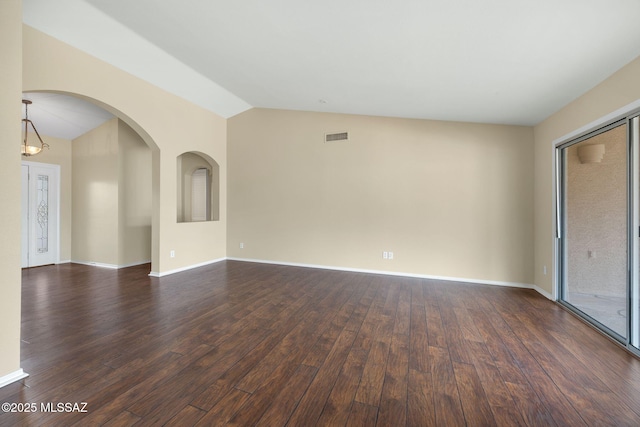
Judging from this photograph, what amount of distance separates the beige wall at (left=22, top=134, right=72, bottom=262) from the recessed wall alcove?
2112 mm

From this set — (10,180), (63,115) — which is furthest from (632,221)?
(63,115)

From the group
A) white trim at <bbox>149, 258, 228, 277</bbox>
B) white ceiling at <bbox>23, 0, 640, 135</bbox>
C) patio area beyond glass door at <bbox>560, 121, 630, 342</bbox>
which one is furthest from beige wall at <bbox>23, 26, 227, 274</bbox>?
patio area beyond glass door at <bbox>560, 121, 630, 342</bbox>

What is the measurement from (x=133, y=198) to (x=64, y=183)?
1581 mm

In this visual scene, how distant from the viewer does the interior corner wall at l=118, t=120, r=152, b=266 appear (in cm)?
527

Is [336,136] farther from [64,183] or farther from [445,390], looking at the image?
[64,183]

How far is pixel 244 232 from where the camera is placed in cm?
586

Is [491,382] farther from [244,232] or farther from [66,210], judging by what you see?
[66,210]

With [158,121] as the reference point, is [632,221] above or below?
below

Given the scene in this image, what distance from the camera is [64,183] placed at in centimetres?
564

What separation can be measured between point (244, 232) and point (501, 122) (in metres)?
5.18

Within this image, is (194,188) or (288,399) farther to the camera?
(194,188)

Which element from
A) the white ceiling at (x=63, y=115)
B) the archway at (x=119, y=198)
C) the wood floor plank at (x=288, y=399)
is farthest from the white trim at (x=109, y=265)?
the wood floor plank at (x=288, y=399)

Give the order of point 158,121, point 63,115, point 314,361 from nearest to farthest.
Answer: point 314,361 < point 158,121 < point 63,115

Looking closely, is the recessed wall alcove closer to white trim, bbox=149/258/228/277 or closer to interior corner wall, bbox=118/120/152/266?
interior corner wall, bbox=118/120/152/266
